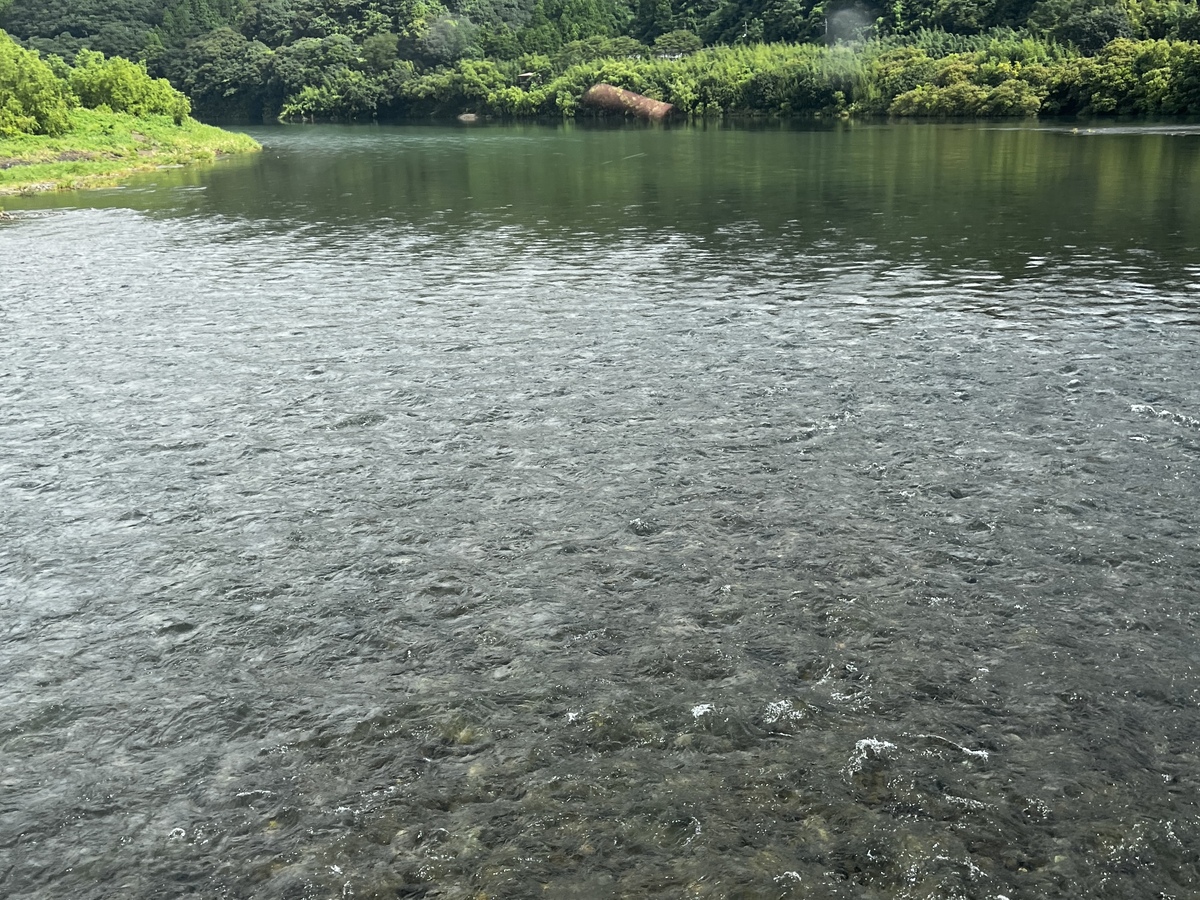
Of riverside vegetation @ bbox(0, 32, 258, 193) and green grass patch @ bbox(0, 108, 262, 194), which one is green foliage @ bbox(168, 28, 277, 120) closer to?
riverside vegetation @ bbox(0, 32, 258, 193)

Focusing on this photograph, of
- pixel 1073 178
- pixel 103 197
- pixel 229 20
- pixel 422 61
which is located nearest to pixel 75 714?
pixel 1073 178

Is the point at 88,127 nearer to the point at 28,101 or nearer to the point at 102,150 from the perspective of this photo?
the point at 28,101

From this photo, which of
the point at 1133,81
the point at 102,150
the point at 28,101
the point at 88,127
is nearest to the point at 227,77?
the point at 88,127

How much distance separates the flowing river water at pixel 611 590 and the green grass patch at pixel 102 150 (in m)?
31.6

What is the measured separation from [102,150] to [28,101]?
4.58 metres

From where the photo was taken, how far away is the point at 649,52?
130 meters

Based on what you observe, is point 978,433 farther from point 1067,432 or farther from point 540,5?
point 540,5

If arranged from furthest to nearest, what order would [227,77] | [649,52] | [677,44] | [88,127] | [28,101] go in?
1. [227,77]
2. [677,44]
3. [649,52]
4. [88,127]
5. [28,101]

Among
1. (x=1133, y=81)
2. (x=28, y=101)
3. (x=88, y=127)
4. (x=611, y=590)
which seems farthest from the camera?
(x=1133, y=81)

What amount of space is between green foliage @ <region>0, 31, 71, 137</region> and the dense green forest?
57.1m

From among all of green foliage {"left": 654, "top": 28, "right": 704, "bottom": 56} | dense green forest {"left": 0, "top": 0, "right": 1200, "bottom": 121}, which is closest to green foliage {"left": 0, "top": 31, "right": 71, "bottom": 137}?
dense green forest {"left": 0, "top": 0, "right": 1200, "bottom": 121}

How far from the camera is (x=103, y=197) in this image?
4409 centimetres

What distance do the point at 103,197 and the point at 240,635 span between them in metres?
41.8

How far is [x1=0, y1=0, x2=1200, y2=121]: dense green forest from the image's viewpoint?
76.2 m
